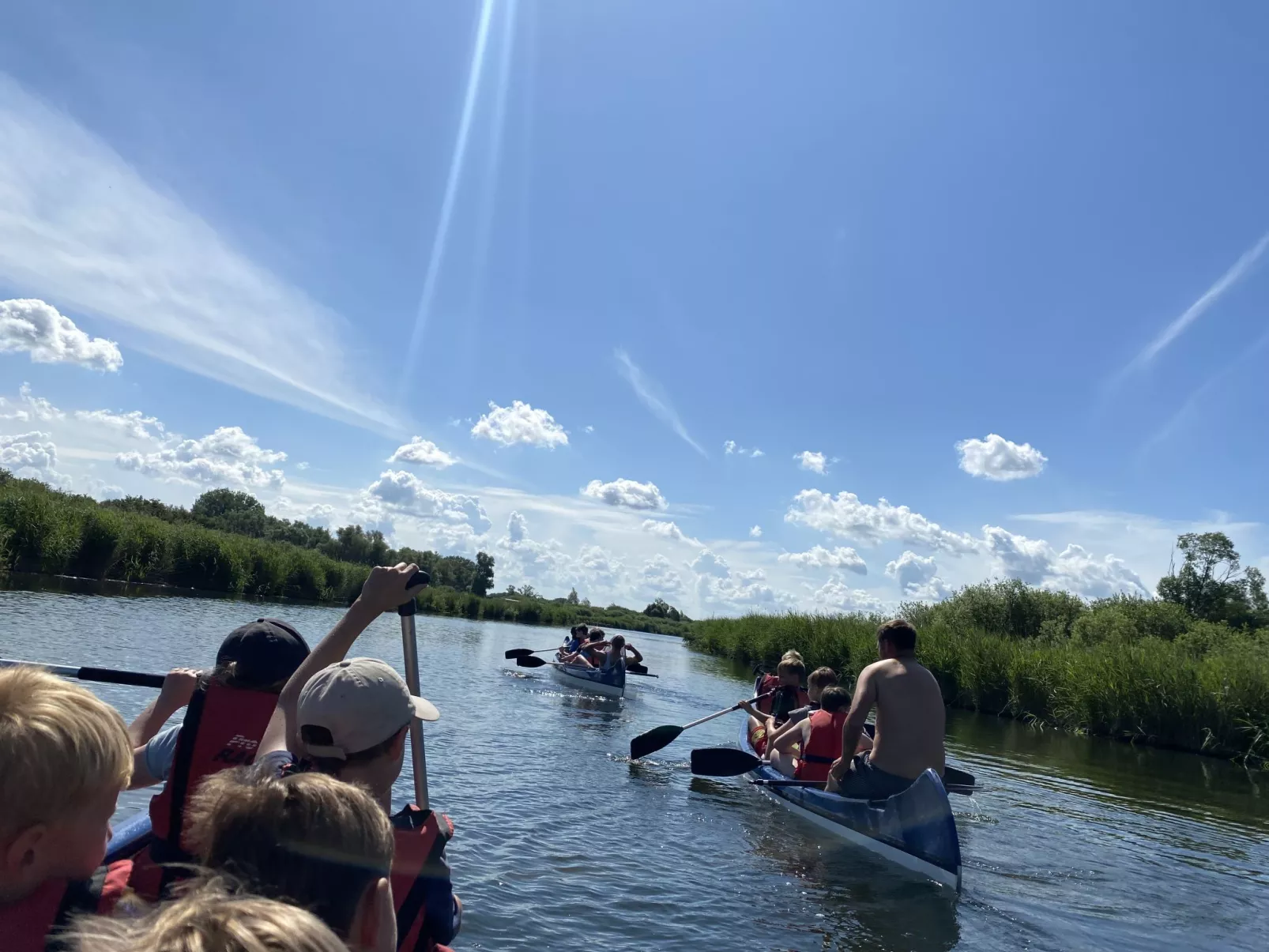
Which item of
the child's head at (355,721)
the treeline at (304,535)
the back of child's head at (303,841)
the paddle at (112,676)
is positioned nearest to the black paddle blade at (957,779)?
the paddle at (112,676)

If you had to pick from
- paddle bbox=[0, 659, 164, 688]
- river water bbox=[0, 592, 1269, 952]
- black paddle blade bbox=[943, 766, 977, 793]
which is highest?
paddle bbox=[0, 659, 164, 688]

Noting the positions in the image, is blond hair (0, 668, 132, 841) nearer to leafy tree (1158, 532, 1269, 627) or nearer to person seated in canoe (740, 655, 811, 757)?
person seated in canoe (740, 655, 811, 757)

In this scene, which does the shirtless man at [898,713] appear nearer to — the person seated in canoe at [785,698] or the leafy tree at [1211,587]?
the person seated in canoe at [785,698]

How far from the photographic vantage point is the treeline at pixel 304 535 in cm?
6544

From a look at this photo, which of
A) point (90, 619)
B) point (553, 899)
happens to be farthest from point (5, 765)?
point (90, 619)

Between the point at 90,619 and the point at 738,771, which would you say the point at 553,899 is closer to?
the point at 738,771

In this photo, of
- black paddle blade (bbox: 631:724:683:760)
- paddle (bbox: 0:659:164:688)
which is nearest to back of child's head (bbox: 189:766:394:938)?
paddle (bbox: 0:659:164:688)

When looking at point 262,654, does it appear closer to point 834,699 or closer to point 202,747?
point 202,747

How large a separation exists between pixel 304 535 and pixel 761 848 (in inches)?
3382

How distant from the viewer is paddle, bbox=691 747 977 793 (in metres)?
9.60

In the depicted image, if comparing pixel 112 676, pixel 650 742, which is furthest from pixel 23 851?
pixel 650 742

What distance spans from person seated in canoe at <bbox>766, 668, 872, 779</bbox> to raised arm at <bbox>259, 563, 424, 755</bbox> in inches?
305

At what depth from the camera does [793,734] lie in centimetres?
1032

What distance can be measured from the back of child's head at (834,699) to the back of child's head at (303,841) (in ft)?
27.0
